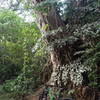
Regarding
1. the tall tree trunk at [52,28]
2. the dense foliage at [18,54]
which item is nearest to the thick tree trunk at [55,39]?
the tall tree trunk at [52,28]

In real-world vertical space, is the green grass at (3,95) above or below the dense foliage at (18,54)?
below

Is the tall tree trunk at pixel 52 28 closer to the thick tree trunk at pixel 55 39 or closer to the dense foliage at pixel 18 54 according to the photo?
the thick tree trunk at pixel 55 39

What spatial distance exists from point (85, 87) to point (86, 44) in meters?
0.79

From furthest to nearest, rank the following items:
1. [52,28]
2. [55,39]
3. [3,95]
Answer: [3,95] → [52,28] → [55,39]

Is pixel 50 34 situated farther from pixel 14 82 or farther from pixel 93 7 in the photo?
pixel 14 82

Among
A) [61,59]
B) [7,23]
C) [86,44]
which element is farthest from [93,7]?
[7,23]

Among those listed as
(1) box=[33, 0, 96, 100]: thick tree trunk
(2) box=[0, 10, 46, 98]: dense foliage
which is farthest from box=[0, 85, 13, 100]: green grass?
(1) box=[33, 0, 96, 100]: thick tree trunk

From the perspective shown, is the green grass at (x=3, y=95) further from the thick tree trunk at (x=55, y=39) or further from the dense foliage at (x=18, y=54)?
the thick tree trunk at (x=55, y=39)

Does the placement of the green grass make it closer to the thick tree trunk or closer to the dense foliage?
the dense foliage

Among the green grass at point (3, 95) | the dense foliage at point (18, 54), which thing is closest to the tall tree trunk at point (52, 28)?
the dense foliage at point (18, 54)

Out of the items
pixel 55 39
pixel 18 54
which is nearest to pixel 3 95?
pixel 18 54

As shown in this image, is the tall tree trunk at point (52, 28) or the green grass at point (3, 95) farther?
the green grass at point (3, 95)

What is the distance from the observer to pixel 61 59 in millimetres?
3209

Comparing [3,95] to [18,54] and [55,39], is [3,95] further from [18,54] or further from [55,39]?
[55,39]
